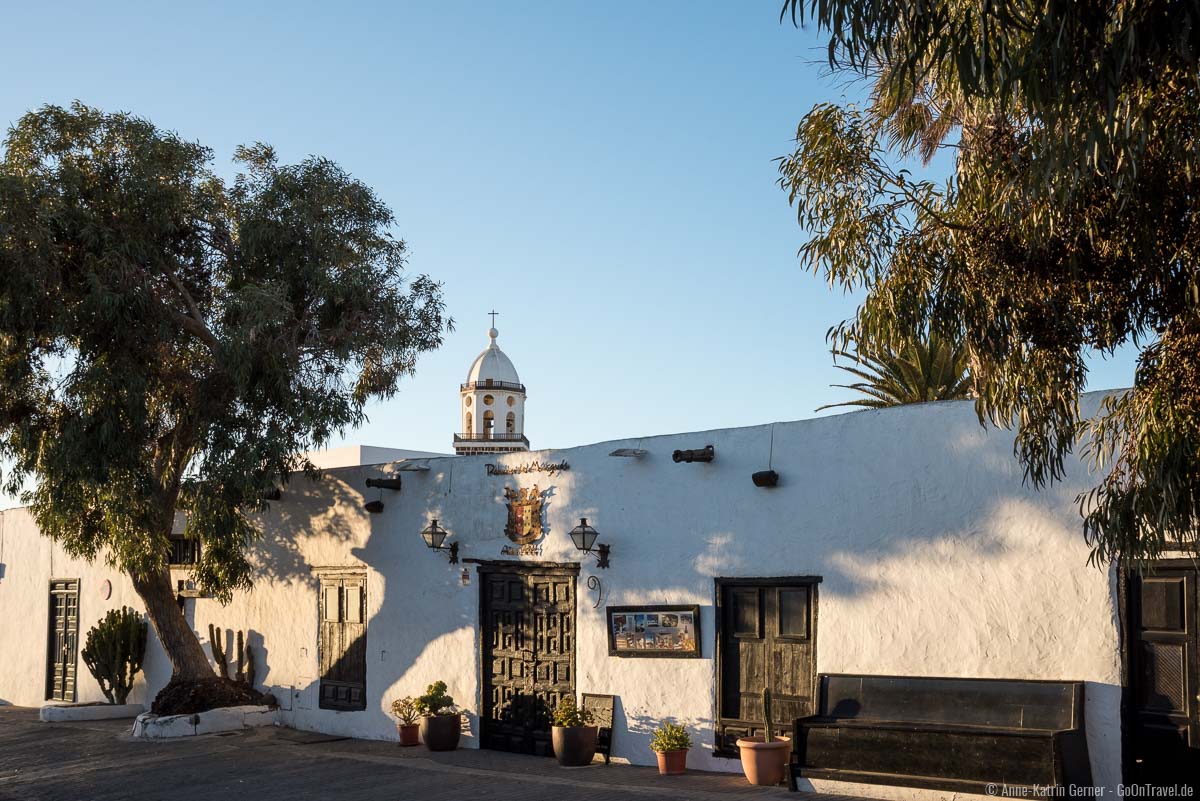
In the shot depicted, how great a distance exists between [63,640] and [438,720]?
10.5 metres

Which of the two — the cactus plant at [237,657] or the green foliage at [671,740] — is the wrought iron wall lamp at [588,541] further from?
the cactus plant at [237,657]

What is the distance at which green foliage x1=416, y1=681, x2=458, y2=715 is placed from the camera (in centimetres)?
1439

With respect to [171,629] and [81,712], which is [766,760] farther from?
[81,712]

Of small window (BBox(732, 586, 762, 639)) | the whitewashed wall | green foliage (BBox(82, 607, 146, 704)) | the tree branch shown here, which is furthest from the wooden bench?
green foliage (BBox(82, 607, 146, 704))

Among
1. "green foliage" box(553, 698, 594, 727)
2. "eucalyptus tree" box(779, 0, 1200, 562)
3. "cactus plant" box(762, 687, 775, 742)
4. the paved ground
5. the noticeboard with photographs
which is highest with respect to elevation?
"eucalyptus tree" box(779, 0, 1200, 562)

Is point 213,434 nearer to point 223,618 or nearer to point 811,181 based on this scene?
point 223,618

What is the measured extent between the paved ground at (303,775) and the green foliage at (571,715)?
19.3 inches

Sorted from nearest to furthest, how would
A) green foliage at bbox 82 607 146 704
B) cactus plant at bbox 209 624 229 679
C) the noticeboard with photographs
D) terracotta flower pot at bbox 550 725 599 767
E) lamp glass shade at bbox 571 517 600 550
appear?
the noticeboard with photographs, terracotta flower pot at bbox 550 725 599 767, lamp glass shade at bbox 571 517 600 550, cactus plant at bbox 209 624 229 679, green foliage at bbox 82 607 146 704

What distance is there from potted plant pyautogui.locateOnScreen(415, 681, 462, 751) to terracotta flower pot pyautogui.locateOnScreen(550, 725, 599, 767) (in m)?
1.93

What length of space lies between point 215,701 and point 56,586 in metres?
6.73

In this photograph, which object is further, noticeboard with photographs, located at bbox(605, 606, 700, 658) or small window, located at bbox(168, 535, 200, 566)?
small window, located at bbox(168, 535, 200, 566)

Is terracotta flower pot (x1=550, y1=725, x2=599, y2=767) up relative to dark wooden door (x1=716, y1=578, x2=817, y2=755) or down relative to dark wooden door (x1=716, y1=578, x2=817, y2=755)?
down

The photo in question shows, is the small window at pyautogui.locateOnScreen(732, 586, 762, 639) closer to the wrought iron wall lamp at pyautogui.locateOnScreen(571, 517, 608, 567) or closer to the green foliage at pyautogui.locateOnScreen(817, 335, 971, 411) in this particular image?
the wrought iron wall lamp at pyautogui.locateOnScreen(571, 517, 608, 567)

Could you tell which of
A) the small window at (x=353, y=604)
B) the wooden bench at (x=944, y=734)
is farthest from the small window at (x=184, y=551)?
the wooden bench at (x=944, y=734)
